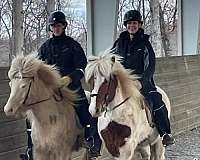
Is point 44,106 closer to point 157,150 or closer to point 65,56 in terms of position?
point 65,56

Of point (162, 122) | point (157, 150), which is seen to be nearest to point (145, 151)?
point (157, 150)

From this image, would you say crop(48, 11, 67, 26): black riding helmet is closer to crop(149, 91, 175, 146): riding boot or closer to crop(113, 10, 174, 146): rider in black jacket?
crop(113, 10, 174, 146): rider in black jacket

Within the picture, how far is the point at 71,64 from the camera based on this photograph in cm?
516

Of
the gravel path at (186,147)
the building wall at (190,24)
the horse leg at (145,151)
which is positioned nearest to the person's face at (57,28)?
the horse leg at (145,151)

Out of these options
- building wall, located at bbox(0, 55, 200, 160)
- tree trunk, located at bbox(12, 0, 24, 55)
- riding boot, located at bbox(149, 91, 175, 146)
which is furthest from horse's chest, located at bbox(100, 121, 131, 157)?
tree trunk, located at bbox(12, 0, 24, 55)

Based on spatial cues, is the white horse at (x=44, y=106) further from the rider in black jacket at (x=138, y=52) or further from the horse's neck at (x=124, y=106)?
the rider in black jacket at (x=138, y=52)

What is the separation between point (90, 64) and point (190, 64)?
5.93 meters

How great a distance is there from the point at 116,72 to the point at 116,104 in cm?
33

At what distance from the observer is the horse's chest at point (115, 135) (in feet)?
16.4

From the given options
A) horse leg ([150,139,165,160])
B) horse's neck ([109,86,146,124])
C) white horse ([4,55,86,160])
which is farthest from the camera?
horse leg ([150,139,165,160])

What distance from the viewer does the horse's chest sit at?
499cm

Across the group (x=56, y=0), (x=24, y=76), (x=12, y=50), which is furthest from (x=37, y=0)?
(x=24, y=76)

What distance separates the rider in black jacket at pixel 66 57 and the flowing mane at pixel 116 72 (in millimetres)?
286

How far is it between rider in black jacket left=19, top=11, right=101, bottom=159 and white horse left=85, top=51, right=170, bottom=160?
0.24 meters
